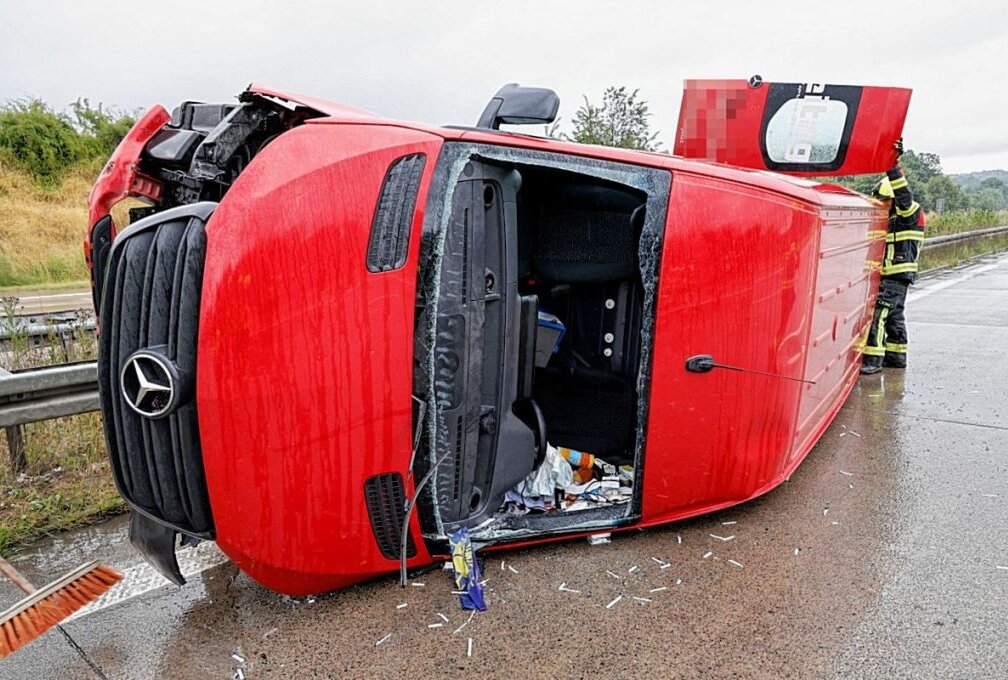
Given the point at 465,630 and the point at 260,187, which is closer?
the point at 260,187

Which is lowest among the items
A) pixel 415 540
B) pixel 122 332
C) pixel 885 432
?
pixel 885 432

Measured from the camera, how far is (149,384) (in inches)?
73.7

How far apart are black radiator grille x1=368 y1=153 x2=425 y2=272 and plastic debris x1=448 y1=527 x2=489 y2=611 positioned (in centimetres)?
95

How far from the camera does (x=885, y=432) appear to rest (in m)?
4.10

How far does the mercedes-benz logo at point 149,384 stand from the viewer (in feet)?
6.11

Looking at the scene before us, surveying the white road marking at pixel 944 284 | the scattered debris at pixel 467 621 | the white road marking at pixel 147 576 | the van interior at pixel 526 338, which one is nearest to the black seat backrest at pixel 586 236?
the van interior at pixel 526 338

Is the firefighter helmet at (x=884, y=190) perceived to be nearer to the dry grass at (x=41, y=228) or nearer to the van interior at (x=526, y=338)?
the van interior at (x=526, y=338)

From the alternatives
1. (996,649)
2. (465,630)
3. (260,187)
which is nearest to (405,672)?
(465,630)

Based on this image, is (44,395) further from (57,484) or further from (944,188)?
(944,188)

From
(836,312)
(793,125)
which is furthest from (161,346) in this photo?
(793,125)

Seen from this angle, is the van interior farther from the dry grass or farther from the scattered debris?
the dry grass

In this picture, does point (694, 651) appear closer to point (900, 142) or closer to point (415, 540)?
point (415, 540)

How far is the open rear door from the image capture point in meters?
4.39

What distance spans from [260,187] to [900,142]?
426 cm
